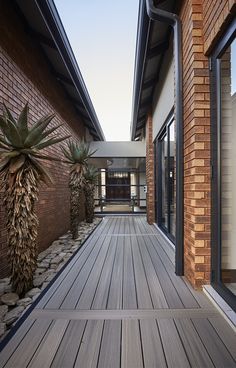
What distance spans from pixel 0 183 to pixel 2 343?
1479 millimetres

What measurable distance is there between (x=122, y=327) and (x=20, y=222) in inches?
55.6

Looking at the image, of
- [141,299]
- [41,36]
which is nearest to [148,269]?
[141,299]

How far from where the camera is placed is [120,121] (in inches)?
1043

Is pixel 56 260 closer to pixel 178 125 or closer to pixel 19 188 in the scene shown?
pixel 19 188

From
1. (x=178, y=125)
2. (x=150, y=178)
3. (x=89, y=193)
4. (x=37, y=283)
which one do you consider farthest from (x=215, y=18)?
(x=89, y=193)

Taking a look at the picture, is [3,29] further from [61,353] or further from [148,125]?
[148,125]

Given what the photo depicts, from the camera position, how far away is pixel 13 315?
6.71 feet

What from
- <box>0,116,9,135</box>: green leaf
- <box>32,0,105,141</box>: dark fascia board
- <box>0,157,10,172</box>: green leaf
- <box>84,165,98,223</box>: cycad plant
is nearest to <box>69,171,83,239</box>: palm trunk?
<box>32,0,105,141</box>: dark fascia board

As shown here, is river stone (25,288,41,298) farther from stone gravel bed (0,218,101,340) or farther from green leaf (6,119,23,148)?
green leaf (6,119,23,148)

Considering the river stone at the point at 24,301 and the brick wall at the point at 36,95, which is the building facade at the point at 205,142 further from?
the brick wall at the point at 36,95

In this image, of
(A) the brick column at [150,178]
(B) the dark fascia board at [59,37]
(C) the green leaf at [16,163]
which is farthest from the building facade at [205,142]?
(A) the brick column at [150,178]

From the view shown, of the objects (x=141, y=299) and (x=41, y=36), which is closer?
(x=141, y=299)

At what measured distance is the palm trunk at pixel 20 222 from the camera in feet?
7.88

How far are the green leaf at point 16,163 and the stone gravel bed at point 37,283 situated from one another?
4.27ft
